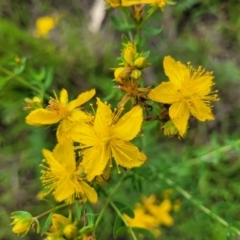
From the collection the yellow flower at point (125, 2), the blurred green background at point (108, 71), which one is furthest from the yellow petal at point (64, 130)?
the blurred green background at point (108, 71)

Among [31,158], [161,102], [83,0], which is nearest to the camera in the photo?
[161,102]

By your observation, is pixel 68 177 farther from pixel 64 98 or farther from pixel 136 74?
pixel 136 74

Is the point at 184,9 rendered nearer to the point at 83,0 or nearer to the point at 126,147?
the point at 83,0

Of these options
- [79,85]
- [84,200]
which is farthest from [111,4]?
[79,85]

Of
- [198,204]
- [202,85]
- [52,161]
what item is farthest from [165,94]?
[198,204]

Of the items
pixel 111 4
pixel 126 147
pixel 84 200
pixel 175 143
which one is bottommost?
pixel 175 143

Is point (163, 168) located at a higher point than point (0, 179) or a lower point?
higher
